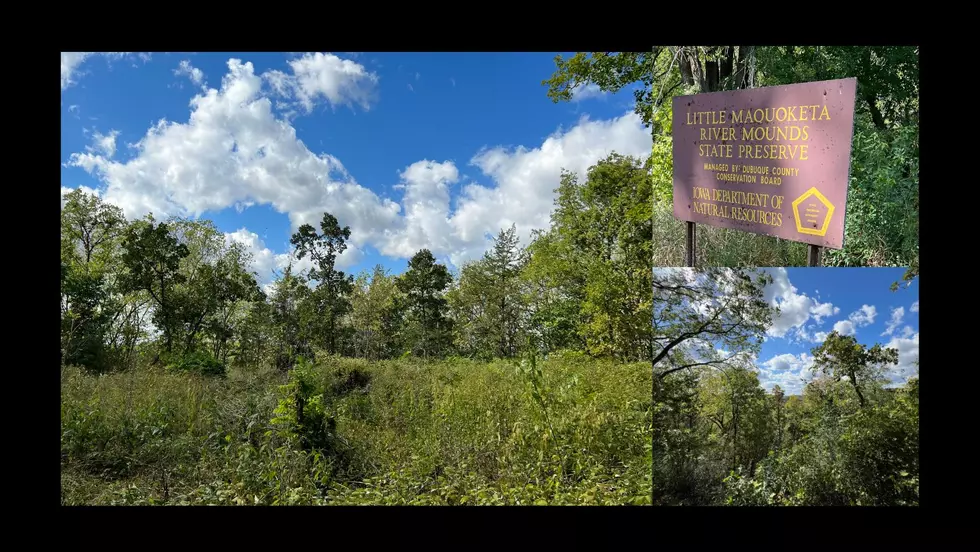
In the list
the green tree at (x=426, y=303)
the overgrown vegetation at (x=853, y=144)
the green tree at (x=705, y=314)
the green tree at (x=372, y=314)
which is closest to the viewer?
the overgrown vegetation at (x=853, y=144)

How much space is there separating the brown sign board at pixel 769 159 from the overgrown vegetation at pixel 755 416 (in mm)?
418

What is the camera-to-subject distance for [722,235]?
2729mm

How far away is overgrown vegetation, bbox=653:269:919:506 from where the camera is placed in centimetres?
261

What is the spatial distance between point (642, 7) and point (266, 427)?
10.6 ft

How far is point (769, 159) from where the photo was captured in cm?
243

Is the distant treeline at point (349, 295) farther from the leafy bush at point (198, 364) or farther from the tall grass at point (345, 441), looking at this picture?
the tall grass at point (345, 441)

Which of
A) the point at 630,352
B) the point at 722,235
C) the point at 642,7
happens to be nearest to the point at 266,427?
the point at 630,352

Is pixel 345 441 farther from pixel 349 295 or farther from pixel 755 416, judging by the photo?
pixel 755 416

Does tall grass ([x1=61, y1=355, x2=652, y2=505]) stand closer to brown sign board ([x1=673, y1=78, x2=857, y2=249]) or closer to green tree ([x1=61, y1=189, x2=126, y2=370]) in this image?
green tree ([x1=61, y1=189, x2=126, y2=370])

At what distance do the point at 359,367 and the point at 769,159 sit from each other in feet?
10.4

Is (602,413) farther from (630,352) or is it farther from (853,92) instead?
(853,92)

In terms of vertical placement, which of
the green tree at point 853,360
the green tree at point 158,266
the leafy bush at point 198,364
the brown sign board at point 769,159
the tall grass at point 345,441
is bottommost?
the tall grass at point 345,441

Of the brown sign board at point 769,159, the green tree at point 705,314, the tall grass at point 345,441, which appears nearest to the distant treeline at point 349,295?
the tall grass at point 345,441

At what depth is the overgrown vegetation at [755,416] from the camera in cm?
261
